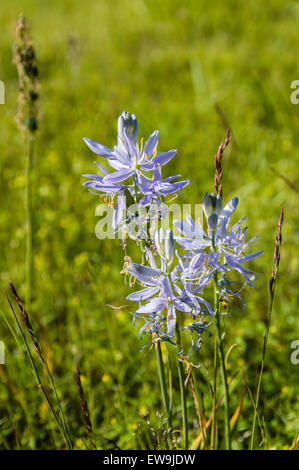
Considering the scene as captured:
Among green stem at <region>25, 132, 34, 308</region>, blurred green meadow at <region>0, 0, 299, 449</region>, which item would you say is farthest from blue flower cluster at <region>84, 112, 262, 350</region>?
green stem at <region>25, 132, 34, 308</region>

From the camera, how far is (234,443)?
1.99 meters

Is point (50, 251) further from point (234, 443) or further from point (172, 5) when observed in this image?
point (172, 5)

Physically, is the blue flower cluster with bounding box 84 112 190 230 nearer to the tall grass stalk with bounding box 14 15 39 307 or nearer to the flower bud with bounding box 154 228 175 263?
the flower bud with bounding box 154 228 175 263

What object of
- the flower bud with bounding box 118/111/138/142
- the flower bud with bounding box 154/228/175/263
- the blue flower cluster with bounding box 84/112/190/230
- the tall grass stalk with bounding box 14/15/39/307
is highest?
the tall grass stalk with bounding box 14/15/39/307

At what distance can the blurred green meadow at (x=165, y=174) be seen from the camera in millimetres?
2232

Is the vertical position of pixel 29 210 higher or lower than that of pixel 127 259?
higher

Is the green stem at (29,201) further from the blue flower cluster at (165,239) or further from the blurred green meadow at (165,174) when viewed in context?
the blue flower cluster at (165,239)

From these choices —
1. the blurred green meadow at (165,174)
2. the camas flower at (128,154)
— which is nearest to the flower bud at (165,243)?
the camas flower at (128,154)

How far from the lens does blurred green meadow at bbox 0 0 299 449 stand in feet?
7.32

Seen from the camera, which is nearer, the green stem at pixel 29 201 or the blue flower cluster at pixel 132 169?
the blue flower cluster at pixel 132 169

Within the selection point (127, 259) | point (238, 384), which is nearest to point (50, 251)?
point (238, 384)

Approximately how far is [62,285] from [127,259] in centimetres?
191

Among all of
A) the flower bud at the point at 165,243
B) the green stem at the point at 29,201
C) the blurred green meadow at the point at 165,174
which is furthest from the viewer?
the green stem at the point at 29,201

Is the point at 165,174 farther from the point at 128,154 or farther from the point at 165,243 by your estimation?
the point at 165,243
